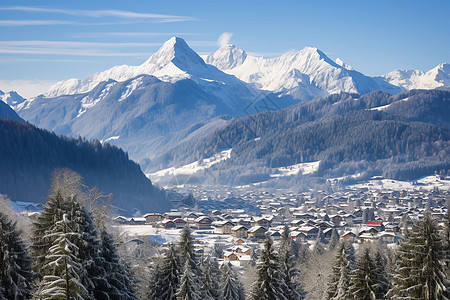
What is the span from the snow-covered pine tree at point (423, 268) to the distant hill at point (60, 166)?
10746 cm

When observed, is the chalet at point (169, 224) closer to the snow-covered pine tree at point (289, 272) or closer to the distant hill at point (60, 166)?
the distant hill at point (60, 166)

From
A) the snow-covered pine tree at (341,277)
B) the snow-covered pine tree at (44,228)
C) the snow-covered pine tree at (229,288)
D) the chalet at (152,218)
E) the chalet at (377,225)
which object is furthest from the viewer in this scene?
the chalet at (152,218)

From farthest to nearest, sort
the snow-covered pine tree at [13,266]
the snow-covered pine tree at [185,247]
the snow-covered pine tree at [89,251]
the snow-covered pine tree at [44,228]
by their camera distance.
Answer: the snow-covered pine tree at [185,247], the snow-covered pine tree at [44,228], the snow-covered pine tree at [89,251], the snow-covered pine tree at [13,266]

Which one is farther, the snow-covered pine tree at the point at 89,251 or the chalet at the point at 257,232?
the chalet at the point at 257,232

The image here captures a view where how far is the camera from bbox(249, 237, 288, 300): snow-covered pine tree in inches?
1014

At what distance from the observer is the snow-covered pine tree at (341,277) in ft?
90.3

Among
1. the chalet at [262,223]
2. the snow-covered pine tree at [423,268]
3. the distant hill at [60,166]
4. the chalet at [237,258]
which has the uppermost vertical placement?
the distant hill at [60,166]

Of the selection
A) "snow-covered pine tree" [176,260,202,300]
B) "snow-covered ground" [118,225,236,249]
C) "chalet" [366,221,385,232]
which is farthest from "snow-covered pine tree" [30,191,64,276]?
"chalet" [366,221,385,232]

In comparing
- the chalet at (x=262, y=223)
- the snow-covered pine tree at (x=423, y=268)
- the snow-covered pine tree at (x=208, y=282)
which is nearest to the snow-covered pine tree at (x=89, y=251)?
the snow-covered pine tree at (x=208, y=282)

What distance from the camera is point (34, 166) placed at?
447 ft

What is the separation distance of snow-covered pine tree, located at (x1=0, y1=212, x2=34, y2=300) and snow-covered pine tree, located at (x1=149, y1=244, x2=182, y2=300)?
24.6ft

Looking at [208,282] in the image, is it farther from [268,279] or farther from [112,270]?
[112,270]

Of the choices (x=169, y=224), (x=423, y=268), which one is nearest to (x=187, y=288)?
(x=423, y=268)

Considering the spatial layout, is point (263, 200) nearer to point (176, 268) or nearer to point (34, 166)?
point (34, 166)
